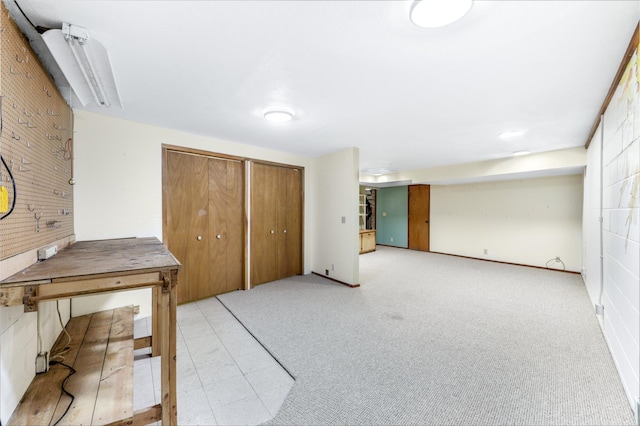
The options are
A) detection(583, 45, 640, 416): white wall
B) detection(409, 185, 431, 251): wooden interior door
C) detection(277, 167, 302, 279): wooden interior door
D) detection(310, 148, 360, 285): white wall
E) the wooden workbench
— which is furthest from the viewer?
detection(409, 185, 431, 251): wooden interior door

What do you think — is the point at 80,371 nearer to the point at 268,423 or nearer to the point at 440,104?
the point at 268,423

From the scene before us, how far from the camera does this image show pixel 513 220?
→ 5754 mm

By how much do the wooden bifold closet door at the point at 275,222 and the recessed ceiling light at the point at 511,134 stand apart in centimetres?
311

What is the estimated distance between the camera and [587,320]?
2.89 m

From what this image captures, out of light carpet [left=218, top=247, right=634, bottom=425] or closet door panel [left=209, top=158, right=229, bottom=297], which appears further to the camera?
closet door panel [left=209, top=158, right=229, bottom=297]

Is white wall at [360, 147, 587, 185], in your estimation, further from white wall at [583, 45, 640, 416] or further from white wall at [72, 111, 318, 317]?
white wall at [72, 111, 318, 317]

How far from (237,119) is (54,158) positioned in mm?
1560

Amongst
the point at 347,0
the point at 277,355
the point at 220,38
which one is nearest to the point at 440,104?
the point at 347,0

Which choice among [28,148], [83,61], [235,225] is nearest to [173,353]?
[28,148]

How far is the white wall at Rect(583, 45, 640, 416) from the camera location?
1576 millimetres

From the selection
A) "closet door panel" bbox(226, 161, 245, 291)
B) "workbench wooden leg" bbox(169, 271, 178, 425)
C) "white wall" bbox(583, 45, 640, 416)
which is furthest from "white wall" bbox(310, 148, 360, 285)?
"workbench wooden leg" bbox(169, 271, 178, 425)

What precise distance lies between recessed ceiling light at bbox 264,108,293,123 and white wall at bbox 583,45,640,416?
2453 millimetres

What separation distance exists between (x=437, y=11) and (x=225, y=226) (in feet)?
11.3

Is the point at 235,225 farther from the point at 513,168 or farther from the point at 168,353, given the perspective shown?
the point at 513,168
